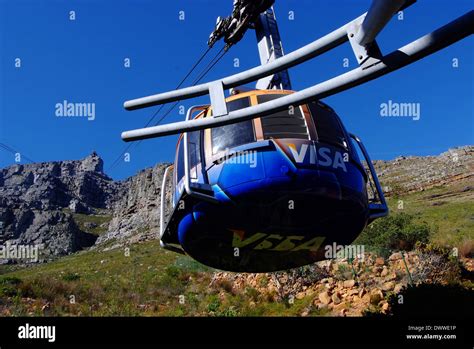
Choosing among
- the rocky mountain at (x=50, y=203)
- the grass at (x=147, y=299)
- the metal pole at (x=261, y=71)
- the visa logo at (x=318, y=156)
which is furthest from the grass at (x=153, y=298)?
the rocky mountain at (x=50, y=203)

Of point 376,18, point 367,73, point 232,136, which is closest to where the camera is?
point 376,18

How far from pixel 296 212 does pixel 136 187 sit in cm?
11183

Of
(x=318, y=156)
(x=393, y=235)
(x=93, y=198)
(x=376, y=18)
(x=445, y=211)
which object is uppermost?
(x=93, y=198)

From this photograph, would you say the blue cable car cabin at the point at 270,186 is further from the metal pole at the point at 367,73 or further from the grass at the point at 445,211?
the grass at the point at 445,211

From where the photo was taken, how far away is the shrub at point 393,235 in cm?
1930

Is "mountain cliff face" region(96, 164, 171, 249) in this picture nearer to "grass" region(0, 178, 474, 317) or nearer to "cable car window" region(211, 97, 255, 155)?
"grass" region(0, 178, 474, 317)

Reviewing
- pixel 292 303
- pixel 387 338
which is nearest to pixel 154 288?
pixel 292 303

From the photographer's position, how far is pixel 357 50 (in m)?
3.41

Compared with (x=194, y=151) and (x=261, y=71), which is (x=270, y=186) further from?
(x=261, y=71)

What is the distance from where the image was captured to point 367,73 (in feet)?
11.0

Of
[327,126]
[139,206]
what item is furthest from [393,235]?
[139,206]

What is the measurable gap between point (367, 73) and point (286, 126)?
8.12 ft

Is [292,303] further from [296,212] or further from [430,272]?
[296,212]

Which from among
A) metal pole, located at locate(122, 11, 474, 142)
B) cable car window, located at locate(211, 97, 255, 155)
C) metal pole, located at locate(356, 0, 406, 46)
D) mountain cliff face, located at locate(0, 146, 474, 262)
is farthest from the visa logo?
mountain cliff face, located at locate(0, 146, 474, 262)
